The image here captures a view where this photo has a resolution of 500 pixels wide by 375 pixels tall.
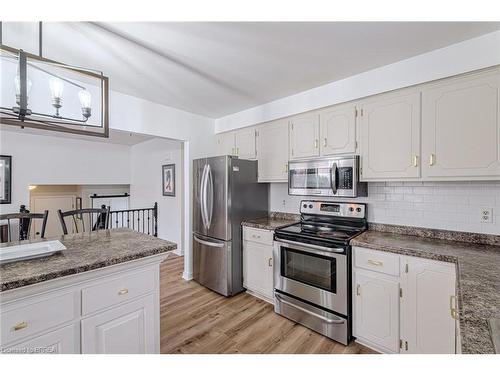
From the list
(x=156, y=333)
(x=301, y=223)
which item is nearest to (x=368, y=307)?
(x=301, y=223)

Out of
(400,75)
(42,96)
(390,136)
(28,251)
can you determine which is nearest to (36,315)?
(28,251)

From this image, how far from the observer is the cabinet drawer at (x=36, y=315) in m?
0.99

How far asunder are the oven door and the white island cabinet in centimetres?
134

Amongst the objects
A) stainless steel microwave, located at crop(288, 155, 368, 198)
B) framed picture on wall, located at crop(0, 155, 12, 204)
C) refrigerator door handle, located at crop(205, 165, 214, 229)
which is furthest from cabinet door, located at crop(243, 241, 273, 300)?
framed picture on wall, located at crop(0, 155, 12, 204)

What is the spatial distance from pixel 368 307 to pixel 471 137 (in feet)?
4.99

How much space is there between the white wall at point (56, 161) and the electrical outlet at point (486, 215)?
6397 mm

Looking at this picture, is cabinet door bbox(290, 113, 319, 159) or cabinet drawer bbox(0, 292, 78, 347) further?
cabinet door bbox(290, 113, 319, 159)

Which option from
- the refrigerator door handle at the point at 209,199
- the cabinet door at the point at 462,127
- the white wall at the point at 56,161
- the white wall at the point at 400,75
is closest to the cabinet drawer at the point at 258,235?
the refrigerator door handle at the point at 209,199

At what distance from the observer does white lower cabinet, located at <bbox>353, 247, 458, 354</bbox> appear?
1.58 m

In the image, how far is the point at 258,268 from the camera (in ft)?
9.22

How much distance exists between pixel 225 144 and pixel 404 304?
9.43 feet

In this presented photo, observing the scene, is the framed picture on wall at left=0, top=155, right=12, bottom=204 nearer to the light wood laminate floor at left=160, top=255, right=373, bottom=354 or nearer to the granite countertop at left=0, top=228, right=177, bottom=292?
the light wood laminate floor at left=160, top=255, right=373, bottom=354

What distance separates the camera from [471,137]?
1720 mm
